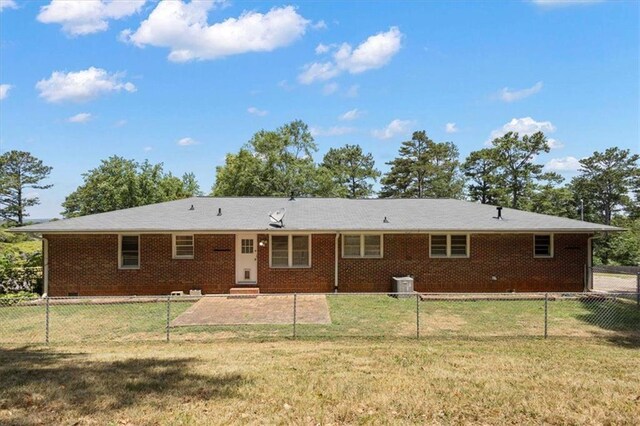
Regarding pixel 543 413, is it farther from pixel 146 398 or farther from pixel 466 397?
pixel 146 398

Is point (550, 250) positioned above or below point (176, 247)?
below

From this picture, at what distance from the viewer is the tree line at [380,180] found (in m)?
41.4

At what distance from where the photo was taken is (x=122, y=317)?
1173 cm

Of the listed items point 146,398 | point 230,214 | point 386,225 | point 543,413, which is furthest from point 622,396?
point 230,214

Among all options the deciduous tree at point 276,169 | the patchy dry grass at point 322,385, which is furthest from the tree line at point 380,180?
the patchy dry grass at point 322,385

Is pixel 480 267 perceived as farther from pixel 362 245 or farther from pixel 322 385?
pixel 322 385

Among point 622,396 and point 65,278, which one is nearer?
point 622,396

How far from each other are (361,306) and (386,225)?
4080 mm

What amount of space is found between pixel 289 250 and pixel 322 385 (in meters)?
10.6

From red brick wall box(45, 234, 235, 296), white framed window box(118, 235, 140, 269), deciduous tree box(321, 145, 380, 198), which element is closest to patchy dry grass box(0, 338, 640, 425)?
red brick wall box(45, 234, 235, 296)

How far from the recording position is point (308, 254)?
16062 mm

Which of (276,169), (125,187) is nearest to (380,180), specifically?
(276,169)

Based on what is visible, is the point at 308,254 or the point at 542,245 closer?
the point at 308,254

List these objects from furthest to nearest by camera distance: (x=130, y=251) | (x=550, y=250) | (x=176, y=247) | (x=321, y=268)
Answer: (x=550, y=250) → (x=321, y=268) → (x=176, y=247) → (x=130, y=251)
